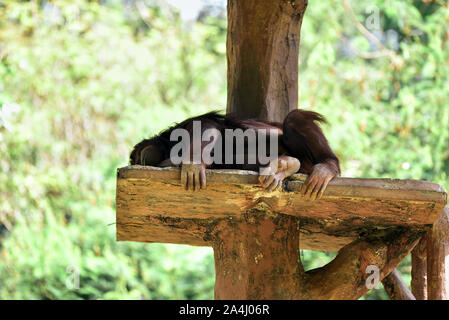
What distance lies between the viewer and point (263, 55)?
321cm

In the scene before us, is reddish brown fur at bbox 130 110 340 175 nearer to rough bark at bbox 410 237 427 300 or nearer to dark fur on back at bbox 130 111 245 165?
dark fur on back at bbox 130 111 245 165

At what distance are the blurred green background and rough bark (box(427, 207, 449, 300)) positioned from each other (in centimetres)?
330

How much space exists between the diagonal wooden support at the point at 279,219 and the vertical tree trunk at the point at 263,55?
3.16ft

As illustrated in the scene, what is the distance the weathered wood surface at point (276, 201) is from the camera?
221 cm

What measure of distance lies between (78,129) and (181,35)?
6.56 ft

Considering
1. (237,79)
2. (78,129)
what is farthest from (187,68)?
(237,79)

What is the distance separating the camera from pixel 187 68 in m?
7.96

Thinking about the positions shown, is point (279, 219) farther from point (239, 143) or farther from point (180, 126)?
point (180, 126)

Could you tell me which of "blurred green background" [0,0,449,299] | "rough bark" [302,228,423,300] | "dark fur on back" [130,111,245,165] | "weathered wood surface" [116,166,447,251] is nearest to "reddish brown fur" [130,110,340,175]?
"dark fur on back" [130,111,245,165]

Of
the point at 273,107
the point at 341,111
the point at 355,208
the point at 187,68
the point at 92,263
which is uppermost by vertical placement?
the point at 187,68

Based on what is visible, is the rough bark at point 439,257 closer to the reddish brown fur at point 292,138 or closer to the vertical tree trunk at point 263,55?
the reddish brown fur at point 292,138

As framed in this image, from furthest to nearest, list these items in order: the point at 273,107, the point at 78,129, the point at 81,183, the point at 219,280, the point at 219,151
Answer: the point at 78,129
the point at 81,183
the point at 273,107
the point at 219,151
the point at 219,280
